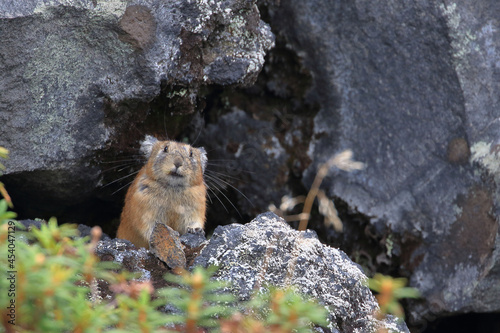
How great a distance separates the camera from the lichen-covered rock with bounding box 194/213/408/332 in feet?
14.4

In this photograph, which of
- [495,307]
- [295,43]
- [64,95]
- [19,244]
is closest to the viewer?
[19,244]

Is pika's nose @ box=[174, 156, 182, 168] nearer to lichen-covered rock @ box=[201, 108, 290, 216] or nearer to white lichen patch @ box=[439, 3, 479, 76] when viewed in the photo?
lichen-covered rock @ box=[201, 108, 290, 216]

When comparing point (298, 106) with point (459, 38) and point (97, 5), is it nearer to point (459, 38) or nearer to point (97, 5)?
point (459, 38)

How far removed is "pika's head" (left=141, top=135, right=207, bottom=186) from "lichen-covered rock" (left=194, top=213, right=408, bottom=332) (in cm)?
187

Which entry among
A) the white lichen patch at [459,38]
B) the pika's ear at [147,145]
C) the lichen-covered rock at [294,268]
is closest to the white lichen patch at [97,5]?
the pika's ear at [147,145]

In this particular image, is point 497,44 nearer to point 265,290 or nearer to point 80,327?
point 265,290

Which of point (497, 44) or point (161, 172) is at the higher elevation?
point (497, 44)

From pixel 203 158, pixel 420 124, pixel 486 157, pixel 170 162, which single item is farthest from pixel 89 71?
pixel 486 157

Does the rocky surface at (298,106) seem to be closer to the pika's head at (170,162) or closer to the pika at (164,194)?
the pika's head at (170,162)

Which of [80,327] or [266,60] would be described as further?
[266,60]

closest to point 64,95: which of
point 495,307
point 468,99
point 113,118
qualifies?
point 113,118

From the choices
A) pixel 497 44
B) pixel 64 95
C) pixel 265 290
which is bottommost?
pixel 265 290

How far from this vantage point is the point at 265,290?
428 cm

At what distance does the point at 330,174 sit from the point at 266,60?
1591mm
